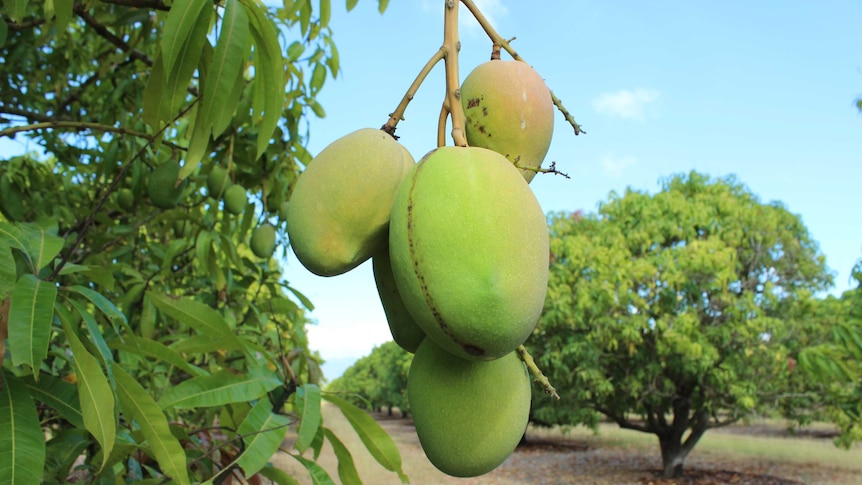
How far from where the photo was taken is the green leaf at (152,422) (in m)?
1.18

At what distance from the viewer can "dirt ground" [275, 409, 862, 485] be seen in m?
12.6

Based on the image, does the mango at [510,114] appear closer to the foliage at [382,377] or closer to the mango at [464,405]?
the mango at [464,405]

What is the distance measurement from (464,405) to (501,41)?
1.81ft

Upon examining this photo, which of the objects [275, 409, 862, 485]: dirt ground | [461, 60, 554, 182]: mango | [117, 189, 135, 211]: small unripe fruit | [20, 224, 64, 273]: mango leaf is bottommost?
[275, 409, 862, 485]: dirt ground

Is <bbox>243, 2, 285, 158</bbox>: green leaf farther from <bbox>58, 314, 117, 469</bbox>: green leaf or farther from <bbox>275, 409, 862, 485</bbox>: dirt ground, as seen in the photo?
<bbox>275, 409, 862, 485</bbox>: dirt ground

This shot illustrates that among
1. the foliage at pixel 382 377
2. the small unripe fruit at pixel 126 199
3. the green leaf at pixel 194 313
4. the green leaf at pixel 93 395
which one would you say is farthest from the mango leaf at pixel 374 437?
the foliage at pixel 382 377

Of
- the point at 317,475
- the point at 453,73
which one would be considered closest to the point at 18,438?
the point at 317,475

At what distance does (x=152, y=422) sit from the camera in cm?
119

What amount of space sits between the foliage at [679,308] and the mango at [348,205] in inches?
444

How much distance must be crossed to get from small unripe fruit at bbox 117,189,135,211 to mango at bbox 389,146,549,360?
8.96ft

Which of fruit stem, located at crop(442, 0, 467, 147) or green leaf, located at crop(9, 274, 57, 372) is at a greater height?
fruit stem, located at crop(442, 0, 467, 147)

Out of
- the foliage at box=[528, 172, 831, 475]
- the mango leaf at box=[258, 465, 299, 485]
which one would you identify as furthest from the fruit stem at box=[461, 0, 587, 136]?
the foliage at box=[528, 172, 831, 475]

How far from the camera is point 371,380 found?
34.5 meters

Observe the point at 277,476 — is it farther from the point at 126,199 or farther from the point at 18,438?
the point at 126,199
